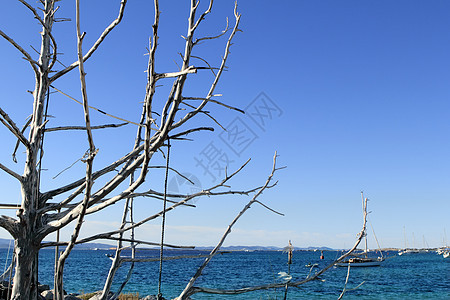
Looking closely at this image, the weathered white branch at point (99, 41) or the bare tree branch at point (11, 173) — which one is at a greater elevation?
the weathered white branch at point (99, 41)

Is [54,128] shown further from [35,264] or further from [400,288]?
[400,288]

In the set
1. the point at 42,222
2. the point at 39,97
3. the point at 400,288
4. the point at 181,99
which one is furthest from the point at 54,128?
Answer: the point at 400,288

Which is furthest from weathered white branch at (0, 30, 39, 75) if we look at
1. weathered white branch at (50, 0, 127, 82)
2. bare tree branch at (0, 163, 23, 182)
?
bare tree branch at (0, 163, 23, 182)

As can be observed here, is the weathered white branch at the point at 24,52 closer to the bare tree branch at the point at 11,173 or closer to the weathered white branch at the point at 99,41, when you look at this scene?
the weathered white branch at the point at 99,41

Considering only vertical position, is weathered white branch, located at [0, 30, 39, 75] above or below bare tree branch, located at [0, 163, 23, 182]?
above

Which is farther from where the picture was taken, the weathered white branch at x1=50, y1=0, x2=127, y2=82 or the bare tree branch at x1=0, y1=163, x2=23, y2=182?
the bare tree branch at x1=0, y1=163, x2=23, y2=182

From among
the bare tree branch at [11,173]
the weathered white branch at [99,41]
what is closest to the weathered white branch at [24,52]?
the weathered white branch at [99,41]

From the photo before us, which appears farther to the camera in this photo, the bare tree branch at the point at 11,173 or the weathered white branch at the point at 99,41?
the bare tree branch at the point at 11,173

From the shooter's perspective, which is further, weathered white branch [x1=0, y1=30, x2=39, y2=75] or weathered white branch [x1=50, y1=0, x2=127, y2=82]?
weathered white branch [x1=0, y1=30, x2=39, y2=75]

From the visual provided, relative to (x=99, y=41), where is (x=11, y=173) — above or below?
below

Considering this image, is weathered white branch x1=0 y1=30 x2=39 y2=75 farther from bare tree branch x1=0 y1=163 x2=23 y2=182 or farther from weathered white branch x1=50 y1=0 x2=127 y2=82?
bare tree branch x1=0 y1=163 x2=23 y2=182

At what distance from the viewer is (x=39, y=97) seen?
6.23 feet

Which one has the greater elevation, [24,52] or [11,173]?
[24,52]

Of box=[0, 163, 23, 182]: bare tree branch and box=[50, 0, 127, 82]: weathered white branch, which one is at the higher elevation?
box=[50, 0, 127, 82]: weathered white branch
